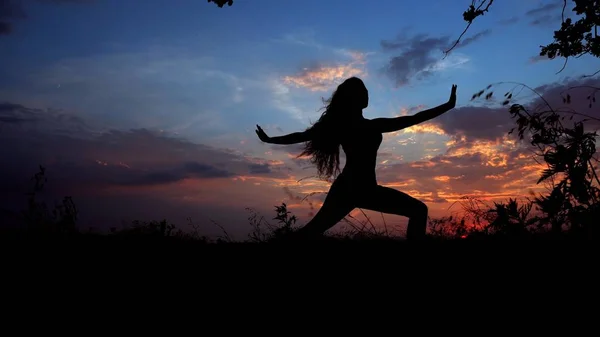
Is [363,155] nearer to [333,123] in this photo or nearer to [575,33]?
[333,123]

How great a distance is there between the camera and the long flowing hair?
5.63 metres

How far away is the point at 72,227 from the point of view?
6.55 metres

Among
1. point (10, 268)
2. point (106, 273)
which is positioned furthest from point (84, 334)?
point (10, 268)

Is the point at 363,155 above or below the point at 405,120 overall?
below

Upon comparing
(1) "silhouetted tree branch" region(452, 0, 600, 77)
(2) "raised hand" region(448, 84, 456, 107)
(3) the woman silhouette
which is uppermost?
(1) "silhouetted tree branch" region(452, 0, 600, 77)

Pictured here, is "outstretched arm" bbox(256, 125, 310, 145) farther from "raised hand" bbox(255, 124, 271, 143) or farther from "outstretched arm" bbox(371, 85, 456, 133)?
"outstretched arm" bbox(371, 85, 456, 133)

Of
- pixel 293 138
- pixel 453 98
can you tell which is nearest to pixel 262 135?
pixel 293 138

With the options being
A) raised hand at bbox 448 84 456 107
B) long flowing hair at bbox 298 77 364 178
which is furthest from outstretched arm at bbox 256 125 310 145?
raised hand at bbox 448 84 456 107

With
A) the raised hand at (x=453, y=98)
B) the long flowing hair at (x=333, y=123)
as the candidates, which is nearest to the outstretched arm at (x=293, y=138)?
the long flowing hair at (x=333, y=123)

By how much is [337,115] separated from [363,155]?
65 centimetres

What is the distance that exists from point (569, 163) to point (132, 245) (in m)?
5.94

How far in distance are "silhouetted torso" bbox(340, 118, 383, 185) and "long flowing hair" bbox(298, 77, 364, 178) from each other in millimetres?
278

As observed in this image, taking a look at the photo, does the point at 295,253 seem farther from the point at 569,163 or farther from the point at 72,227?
the point at 569,163

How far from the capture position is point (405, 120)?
5270 mm
